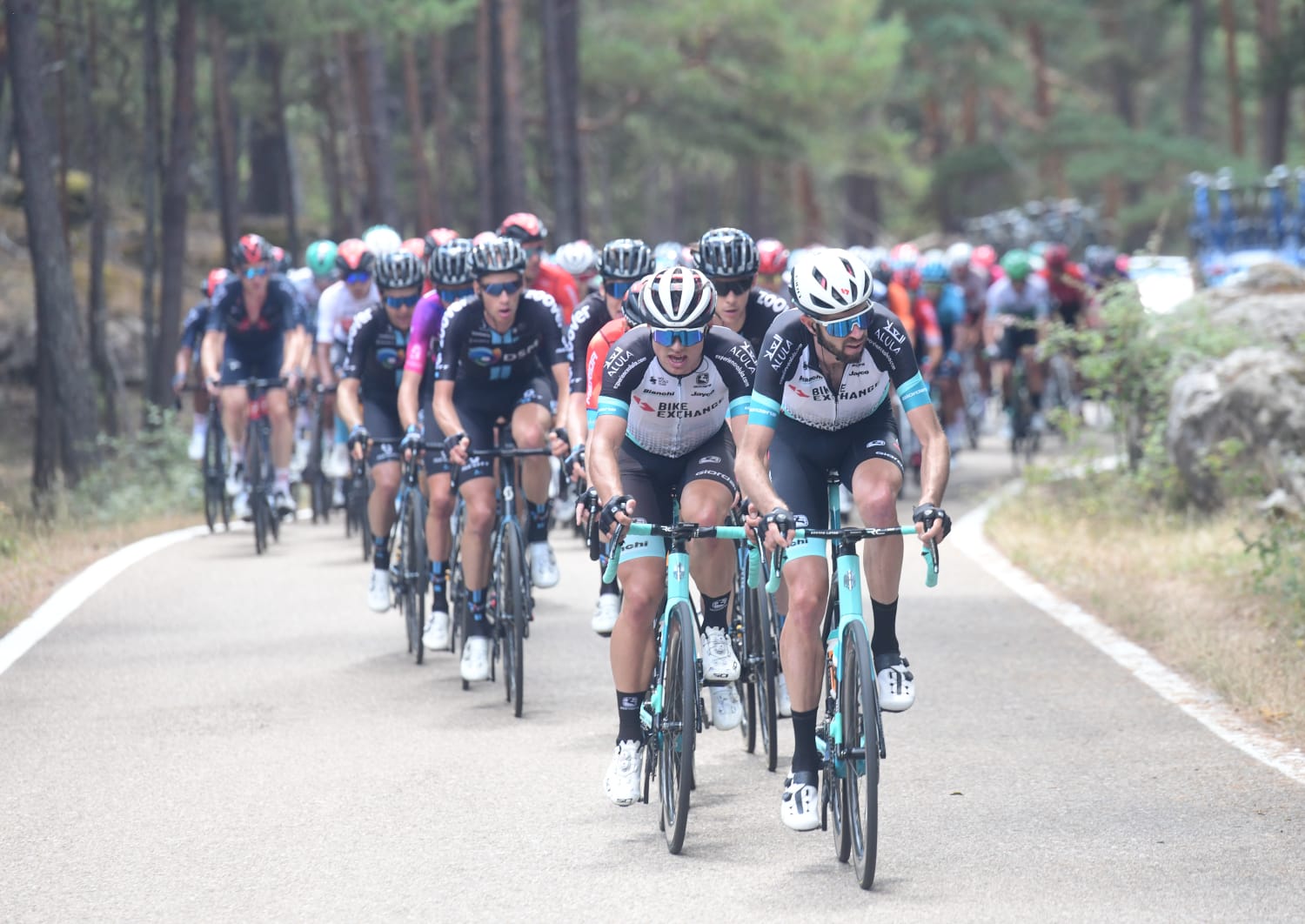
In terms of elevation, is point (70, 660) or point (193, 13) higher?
point (193, 13)

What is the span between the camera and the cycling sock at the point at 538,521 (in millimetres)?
11047

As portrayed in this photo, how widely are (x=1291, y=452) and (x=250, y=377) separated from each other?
302 inches

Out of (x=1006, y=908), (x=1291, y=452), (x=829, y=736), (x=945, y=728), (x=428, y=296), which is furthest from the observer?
(x=1291, y=452)

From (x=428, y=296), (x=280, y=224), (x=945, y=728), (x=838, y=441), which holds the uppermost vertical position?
(x=280, y=224)

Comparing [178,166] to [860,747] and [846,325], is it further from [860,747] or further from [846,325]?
[860,747]

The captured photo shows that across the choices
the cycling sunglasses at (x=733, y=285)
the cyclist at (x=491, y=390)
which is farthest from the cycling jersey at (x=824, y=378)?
the cyclist at (x=491, y=390)

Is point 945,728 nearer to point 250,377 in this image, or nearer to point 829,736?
point 829,736

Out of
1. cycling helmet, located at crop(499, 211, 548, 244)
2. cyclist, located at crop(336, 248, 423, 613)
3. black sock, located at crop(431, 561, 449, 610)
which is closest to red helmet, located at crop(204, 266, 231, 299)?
cycling helmet, located at crop(499, 211, 548, 244)

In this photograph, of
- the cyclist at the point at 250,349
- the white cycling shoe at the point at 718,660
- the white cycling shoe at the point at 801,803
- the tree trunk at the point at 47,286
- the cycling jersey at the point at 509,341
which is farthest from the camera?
the tree trunk at the point at 47,286

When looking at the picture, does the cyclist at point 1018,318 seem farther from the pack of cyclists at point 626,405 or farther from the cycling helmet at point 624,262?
the cycling helmet at point 624,262

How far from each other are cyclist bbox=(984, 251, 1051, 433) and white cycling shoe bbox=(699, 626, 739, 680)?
505 inches

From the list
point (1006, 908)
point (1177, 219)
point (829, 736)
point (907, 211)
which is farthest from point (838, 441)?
point (907, 211)

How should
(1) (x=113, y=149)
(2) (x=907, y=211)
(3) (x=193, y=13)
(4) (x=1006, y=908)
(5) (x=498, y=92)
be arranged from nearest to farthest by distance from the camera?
(4) (x=1006, y=908) < (3) (x=193, y=13) < (5) (x=498, y=92) < (1) (x=113, y=149) < (2) (x=907, y=211)

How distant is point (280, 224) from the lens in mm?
39438
